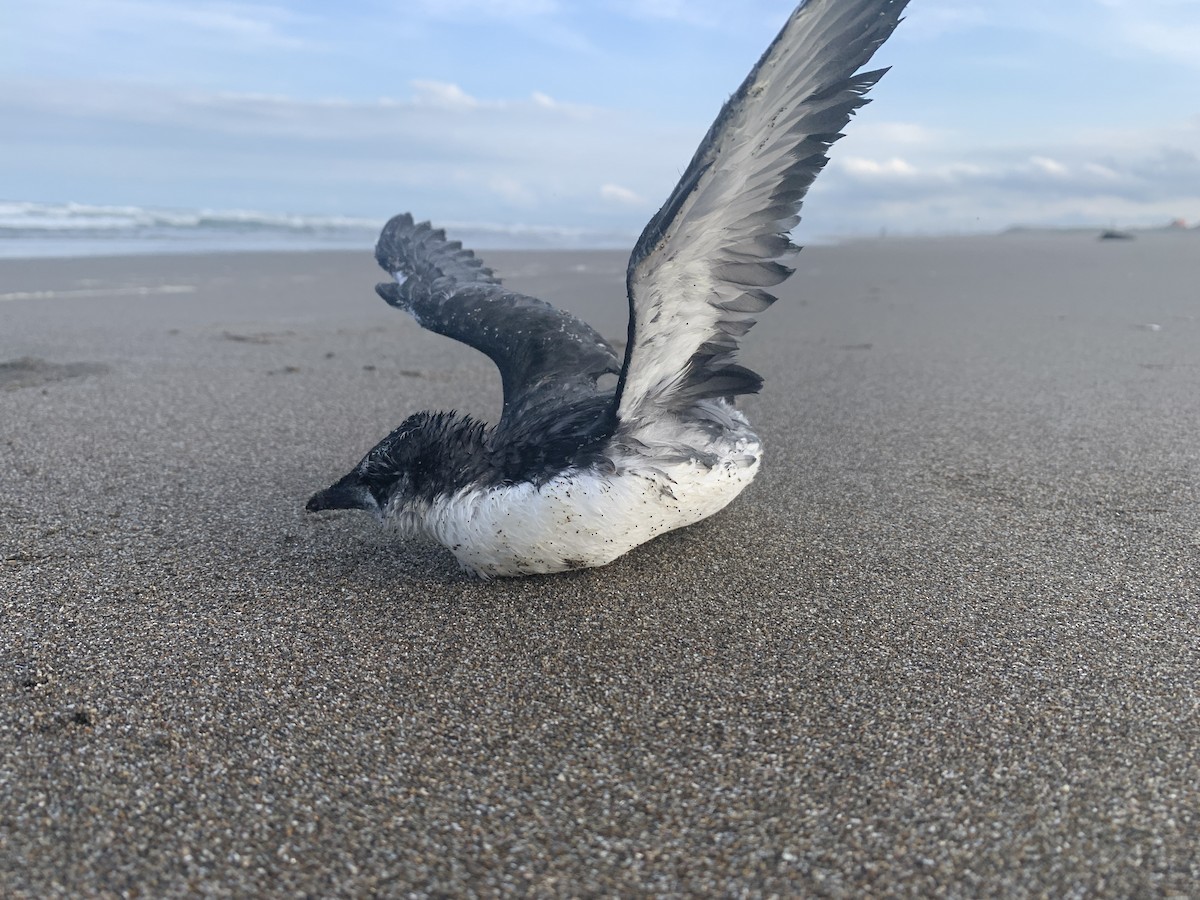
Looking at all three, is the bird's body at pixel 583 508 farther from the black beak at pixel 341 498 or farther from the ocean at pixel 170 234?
the ocean at pixel 170 234

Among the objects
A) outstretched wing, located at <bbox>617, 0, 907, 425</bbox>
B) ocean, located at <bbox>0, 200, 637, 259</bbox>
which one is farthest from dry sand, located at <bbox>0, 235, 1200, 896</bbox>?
ocean, located at <bbox>0, 200, 637, 259</bbox>

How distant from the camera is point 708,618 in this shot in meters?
2.78

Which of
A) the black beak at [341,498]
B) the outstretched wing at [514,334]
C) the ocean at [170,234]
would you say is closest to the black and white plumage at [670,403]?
the black beak at [341,498]

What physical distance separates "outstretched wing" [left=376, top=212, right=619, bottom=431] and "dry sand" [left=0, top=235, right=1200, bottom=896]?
30.3 inches

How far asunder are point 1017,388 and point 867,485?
235cm

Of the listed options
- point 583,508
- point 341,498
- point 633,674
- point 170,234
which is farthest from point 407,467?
point 170,234

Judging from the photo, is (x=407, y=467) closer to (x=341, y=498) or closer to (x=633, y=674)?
(x=341, y=498)

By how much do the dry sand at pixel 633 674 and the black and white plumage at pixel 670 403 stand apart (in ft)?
0.64

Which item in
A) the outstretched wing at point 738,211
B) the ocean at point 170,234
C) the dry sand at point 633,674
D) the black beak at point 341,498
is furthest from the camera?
the ocean at point 170,234

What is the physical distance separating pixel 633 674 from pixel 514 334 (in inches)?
80.3

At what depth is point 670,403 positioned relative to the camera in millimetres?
3174

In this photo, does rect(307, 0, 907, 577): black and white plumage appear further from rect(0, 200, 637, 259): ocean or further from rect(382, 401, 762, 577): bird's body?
rect(0, 200, 637, 259): ocean

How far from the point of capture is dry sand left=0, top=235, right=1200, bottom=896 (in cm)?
172

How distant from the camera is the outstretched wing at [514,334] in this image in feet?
12.3
